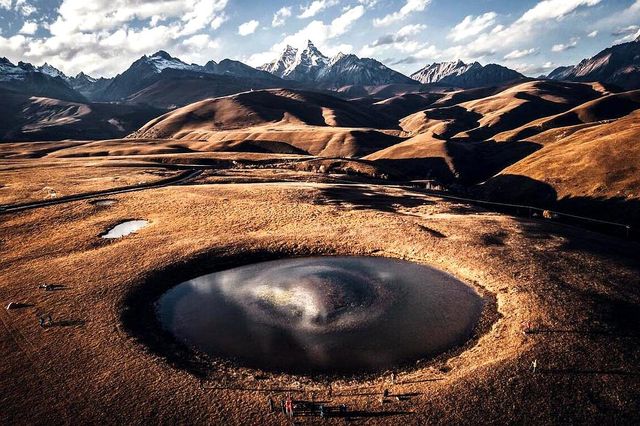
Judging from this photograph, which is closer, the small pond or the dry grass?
the dry grass

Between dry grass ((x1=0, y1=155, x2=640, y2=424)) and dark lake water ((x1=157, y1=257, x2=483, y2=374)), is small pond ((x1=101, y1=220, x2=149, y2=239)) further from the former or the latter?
dark lake water ((x1=157, y1=257, x2=483, y2=374))

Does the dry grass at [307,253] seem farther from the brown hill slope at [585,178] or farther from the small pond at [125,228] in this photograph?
the brown hill slope at [585,178]

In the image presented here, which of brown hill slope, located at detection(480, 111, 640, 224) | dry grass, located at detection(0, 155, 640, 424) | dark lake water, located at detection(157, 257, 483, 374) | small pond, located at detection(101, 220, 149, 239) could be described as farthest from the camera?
brown hill slope, located at detection(480, 111, 640, 224)

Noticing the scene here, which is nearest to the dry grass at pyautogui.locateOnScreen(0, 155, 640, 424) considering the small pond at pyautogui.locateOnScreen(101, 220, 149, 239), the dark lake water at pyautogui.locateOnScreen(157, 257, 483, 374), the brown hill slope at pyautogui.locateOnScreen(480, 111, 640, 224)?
the small pond at pyautogui.locateOnScreen(101, 220, 149, 239)

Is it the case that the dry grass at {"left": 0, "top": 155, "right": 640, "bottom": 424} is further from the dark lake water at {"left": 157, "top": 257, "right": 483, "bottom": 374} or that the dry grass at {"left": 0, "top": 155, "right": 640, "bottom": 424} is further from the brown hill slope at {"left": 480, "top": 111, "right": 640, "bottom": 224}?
the brown hill slope at {"left": 480, "top": 111, "right": 640, "bottom": 224}

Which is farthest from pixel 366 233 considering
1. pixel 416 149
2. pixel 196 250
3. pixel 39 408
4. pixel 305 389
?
pixel 416 149

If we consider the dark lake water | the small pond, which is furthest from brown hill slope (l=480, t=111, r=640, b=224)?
the small pond

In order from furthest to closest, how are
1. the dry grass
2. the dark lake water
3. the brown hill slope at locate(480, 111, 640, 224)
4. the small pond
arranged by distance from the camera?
the brown hill slope at locate(480, 111, 640, 224) → the small pond → the dark lake water → the dry grass

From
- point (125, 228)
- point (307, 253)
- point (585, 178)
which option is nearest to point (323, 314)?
point (307, 253)

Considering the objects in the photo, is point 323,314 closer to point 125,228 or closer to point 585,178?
point 125,228

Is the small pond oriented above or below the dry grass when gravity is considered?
above
